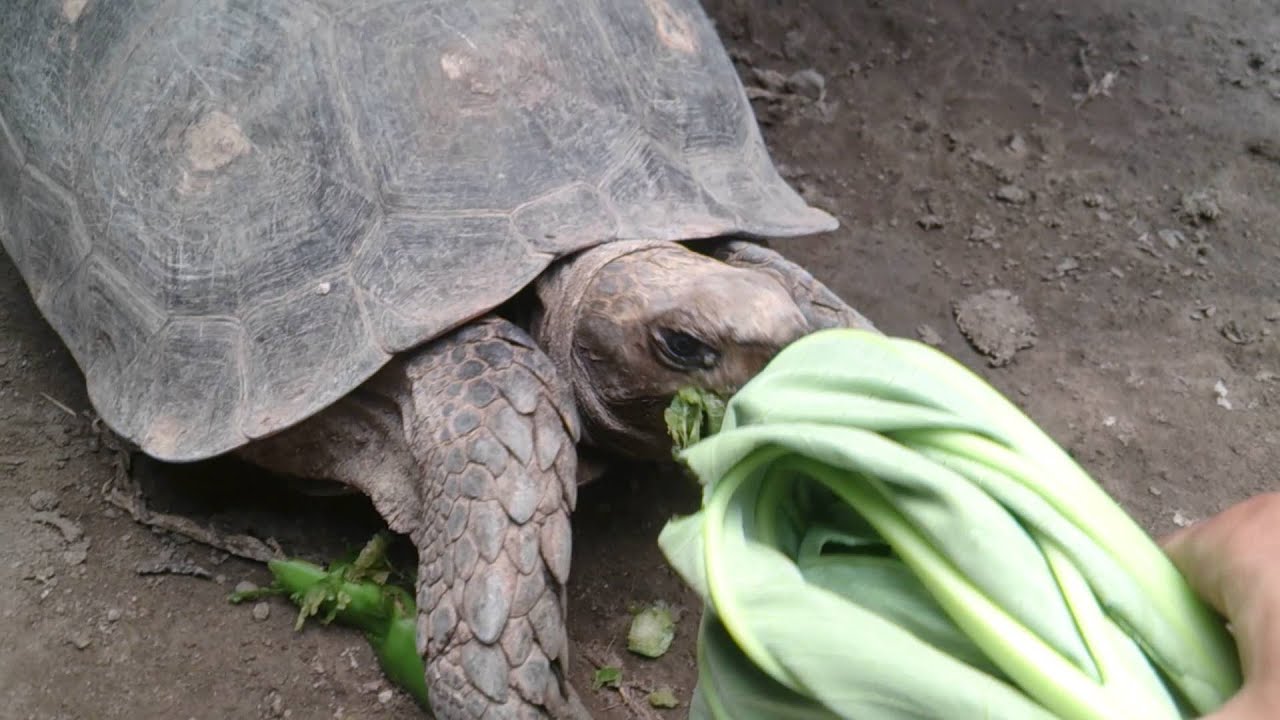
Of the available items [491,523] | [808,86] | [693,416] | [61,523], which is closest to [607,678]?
[491,523]

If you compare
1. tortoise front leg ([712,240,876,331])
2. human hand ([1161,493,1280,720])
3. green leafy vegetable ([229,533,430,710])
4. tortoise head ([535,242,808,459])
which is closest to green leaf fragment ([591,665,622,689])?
green leafy vegetable ([229,533,430,710])

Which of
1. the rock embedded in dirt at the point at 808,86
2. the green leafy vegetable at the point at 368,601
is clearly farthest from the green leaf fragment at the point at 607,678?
the rock embedded in dirt at the point at 808,86

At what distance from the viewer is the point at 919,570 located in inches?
51.6

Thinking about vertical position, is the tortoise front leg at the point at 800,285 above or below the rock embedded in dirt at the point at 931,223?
above

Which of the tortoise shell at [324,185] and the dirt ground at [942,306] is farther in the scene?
the dirt ground at [942,306]

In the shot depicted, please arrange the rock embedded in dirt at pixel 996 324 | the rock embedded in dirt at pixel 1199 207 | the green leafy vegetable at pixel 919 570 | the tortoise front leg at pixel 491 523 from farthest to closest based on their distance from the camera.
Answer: the rock embedded in dirt at pixel 1199 207
the rock embedded in dirt at pixel 996 324
the tortoise front leg at pixel 491 523
the green leafy vegetable at pixel 919 570

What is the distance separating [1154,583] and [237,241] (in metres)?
1.98

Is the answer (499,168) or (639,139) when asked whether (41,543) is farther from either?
(639,139)

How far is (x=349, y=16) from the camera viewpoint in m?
2.38

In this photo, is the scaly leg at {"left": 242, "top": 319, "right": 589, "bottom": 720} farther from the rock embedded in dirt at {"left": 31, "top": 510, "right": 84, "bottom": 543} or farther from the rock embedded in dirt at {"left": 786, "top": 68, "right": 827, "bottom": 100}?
the rock embedded in dirt at {"left": 786, "top": 68, "right": 827, "bottom": 100}

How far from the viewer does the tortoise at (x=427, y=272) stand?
83.2 inches

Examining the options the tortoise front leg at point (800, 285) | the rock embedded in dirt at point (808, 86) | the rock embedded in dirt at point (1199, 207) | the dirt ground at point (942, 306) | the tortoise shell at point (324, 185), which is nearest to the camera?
the tortoise shell at point (324, 185)

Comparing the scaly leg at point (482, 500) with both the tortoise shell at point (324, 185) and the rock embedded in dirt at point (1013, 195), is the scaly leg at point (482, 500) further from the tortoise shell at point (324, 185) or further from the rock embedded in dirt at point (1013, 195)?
the rock embedded in dirt at point (1013, 195)

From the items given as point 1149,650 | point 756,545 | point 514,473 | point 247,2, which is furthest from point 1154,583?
point 247,2
